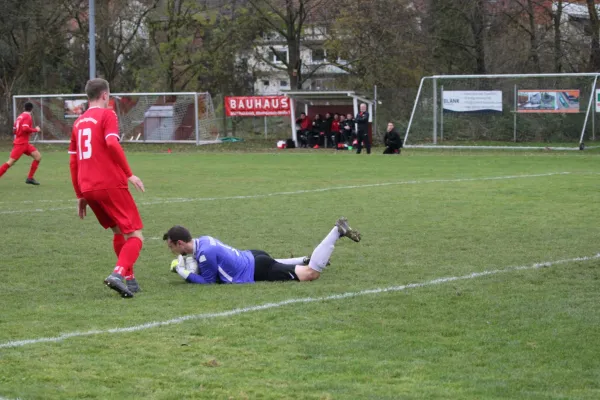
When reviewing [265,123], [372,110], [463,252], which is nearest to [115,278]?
[463,252]

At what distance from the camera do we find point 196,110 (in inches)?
1485

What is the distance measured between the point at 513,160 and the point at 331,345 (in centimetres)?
2141

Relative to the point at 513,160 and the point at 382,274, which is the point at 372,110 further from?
the point at 382,274

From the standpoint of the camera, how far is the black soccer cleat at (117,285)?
25.6ft

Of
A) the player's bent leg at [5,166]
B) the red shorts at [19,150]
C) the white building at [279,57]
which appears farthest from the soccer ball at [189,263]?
the white building at [279,57]

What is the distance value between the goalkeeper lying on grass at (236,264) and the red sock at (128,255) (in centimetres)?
37

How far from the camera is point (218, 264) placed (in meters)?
8.57

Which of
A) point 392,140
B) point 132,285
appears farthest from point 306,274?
point 392,140

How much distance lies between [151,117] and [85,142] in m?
31.4

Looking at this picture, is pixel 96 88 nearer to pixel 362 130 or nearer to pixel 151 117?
pixel 362 130

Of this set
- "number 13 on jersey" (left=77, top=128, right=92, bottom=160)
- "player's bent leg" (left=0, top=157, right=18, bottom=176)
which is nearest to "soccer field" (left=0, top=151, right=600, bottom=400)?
"number 13 on jersey" (left=77, top=128, right=92, bottom=160)

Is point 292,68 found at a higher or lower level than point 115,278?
higher

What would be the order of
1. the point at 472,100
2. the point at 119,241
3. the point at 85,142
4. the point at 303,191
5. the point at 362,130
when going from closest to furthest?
the point at 85,142, the point at 119,241, the point at 303,191, the point at 362,130, the point at 472,100

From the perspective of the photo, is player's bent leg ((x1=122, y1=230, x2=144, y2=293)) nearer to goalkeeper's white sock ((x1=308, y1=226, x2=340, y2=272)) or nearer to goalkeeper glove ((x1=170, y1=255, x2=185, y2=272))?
goalkeeper glove ((x1=170, y1=255, x2=185, y2=272))
